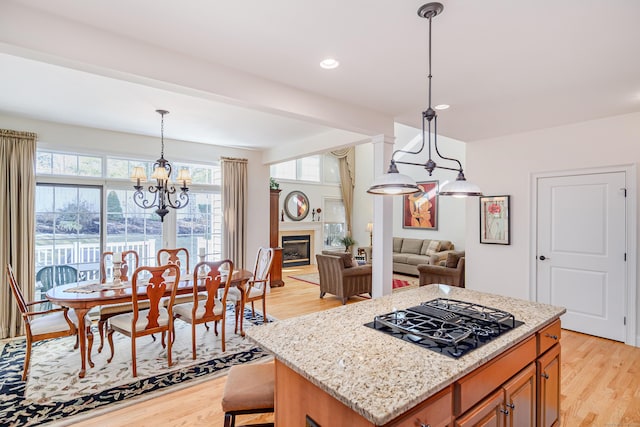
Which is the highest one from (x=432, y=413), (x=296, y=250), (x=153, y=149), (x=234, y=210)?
(x=153, y=149)

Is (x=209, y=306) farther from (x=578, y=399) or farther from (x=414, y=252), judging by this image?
(x=414, y=252)

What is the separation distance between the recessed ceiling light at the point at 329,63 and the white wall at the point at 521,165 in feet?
10.6

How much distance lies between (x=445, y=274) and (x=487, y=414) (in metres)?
4.08

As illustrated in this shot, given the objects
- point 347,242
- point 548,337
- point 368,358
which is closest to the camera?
point 368,358

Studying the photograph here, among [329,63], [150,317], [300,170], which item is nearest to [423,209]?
[300,170]

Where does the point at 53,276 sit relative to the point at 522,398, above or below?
above

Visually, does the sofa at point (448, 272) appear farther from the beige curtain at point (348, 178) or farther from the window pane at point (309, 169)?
the window pane at point (309, 169)

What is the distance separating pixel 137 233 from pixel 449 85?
4.76 metres

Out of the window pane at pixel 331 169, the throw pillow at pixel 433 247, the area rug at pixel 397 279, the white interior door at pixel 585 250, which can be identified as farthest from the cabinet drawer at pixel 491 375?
the window pane at pixel 331 169

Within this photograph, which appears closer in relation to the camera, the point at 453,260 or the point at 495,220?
the point at 495,220

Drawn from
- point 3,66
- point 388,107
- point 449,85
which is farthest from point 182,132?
point 449,85

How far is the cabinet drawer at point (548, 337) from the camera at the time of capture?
1828 millimetres

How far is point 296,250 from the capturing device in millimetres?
9312

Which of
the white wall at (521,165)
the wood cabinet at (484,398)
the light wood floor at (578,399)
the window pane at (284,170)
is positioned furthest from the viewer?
the window pane at (284,170)
